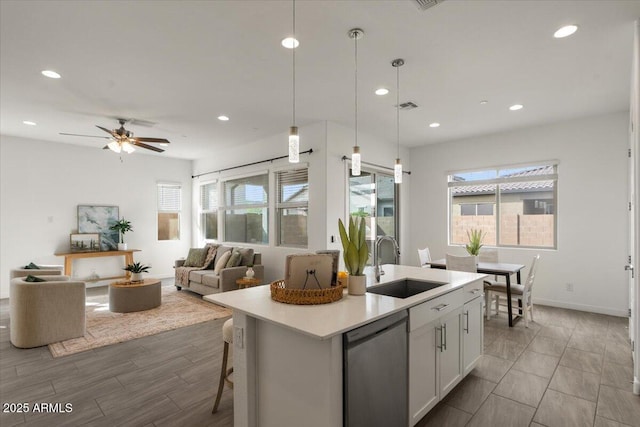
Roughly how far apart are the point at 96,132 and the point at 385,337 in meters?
6.18

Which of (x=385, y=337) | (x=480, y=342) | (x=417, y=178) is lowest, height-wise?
(x=480, y=342)

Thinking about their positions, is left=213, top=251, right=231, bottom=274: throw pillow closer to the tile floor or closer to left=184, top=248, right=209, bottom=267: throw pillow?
left=184, top=248, right=209, bottom=267: throw pillow

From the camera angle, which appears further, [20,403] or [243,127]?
[243,127]

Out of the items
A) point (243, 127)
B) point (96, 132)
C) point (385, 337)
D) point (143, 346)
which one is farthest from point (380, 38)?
point (96, 132)

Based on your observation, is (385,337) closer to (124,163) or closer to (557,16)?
(557,16)

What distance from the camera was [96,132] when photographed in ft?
18.6

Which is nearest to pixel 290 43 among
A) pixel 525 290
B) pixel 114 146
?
pixel 114 146

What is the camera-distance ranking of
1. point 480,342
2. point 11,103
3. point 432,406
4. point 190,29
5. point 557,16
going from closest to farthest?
1. point 432,406
2. point 557,16
3. point 190,29
4. point 480,342
5. point 11,103

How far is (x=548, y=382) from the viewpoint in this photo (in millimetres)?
2748

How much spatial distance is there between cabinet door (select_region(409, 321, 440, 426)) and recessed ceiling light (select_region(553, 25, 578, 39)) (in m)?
2.57

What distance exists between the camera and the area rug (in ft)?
11.8

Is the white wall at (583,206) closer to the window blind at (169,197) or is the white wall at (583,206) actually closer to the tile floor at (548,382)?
the tile floor at (548,382)

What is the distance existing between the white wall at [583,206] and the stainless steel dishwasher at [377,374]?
14.9ft

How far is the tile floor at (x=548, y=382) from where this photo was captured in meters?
2.26
